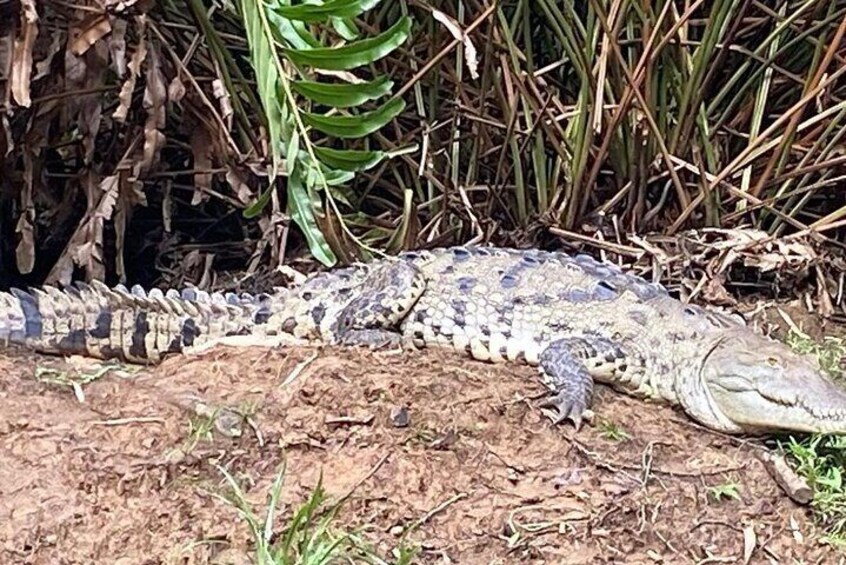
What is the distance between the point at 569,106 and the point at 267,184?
50.2 inches

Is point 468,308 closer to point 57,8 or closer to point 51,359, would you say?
point 51,359

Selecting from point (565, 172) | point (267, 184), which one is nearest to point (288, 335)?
point (267, 184)

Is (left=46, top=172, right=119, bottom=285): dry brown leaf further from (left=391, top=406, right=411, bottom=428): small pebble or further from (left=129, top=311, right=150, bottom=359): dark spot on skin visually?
(left=391, top=406, right=411, bottom=428): small pebble

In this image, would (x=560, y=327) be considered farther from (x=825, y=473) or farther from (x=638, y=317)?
(x=825, y=473)

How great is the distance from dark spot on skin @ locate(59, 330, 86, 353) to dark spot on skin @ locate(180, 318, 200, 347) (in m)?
0.33

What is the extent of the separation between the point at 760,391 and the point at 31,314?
2.28m

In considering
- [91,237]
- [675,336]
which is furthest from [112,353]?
Answer: [675,336]

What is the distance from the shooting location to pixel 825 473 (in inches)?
126

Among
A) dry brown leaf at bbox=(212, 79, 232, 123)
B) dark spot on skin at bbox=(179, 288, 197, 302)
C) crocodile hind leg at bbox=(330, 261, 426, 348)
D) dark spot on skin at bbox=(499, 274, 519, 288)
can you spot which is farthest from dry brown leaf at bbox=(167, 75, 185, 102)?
dark spot on skin at bbox=(499, 274, 519, 288)

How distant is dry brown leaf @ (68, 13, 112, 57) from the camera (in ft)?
13.4

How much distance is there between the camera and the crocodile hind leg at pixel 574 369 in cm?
335

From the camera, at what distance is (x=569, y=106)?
194 inches

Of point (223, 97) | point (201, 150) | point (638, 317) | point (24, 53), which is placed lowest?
point (638, 317)

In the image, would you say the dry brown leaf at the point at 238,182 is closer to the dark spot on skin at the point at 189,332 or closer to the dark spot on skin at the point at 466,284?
the dark spot on skin at the point at 189,332
